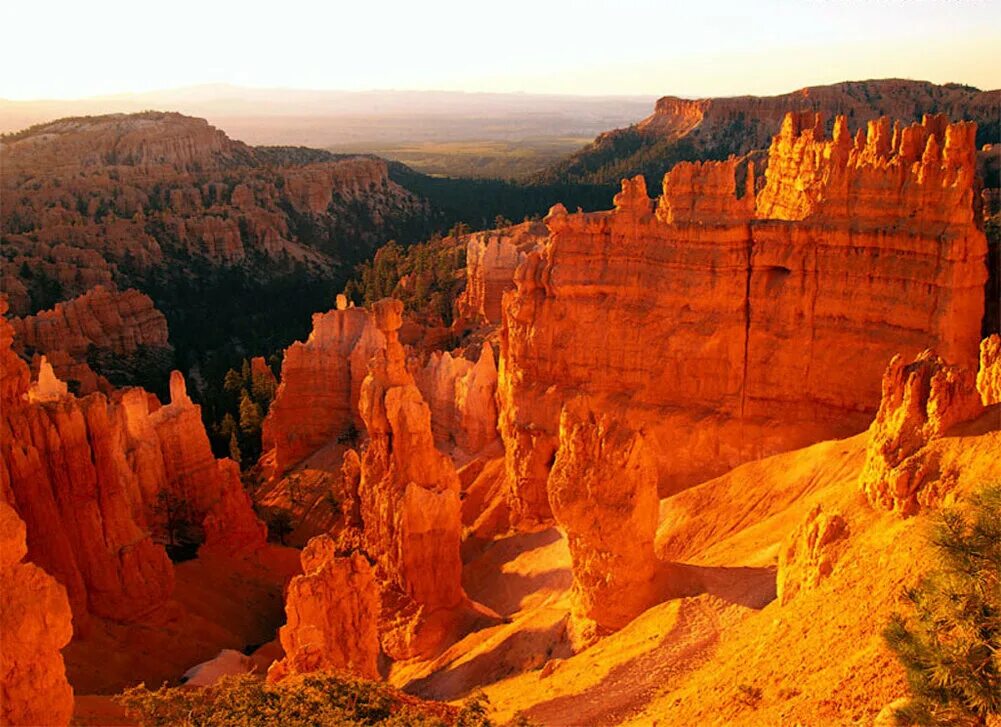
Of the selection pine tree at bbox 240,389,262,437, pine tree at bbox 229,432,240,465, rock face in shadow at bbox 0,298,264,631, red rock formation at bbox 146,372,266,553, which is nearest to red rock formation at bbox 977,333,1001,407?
rock face in shadow at bbox 0,298,264,631

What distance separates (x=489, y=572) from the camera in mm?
23750

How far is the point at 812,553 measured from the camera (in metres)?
12.8

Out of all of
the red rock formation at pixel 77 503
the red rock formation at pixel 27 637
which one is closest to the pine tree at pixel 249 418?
the red rock formation at pixel 77 503

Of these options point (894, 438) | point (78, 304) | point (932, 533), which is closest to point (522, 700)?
point (894, 438)

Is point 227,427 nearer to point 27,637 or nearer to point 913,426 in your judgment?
point 27,637

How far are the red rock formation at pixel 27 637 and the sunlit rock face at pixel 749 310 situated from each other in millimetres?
14810

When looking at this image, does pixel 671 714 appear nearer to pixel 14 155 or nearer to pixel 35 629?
pixel 35 629

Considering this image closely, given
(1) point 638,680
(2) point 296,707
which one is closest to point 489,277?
(1) point 638,680

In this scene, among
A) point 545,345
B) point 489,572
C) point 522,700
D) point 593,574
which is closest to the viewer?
point 522,700

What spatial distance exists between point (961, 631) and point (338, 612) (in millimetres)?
11659

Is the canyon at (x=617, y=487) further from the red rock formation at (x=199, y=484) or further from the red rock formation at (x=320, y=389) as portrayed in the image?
the red rock formation at (x=320, y=389)

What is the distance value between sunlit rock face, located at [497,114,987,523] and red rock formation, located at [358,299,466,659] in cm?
449

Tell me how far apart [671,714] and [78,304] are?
46.7m

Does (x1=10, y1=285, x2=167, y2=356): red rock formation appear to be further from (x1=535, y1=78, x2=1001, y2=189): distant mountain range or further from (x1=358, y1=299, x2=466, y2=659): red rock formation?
(x1=535, y1=78, x2=1001, y2=189): distant mountain range
